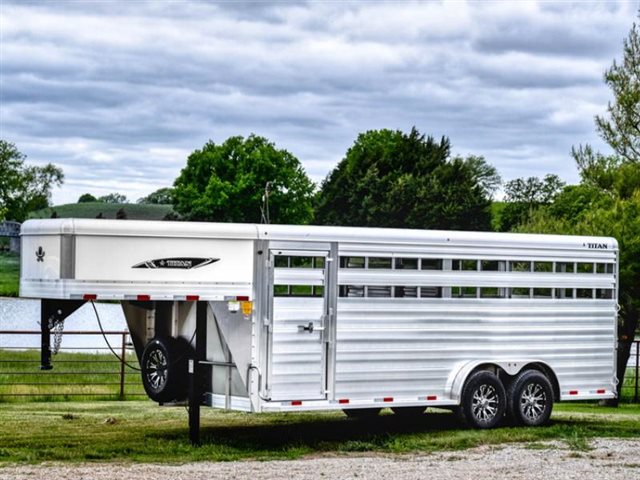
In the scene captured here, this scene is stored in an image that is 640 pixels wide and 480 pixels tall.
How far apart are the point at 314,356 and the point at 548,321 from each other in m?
4.09

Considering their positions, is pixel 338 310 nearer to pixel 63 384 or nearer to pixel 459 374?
pixel 459 374

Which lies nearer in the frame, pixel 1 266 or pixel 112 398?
pixel 112 398

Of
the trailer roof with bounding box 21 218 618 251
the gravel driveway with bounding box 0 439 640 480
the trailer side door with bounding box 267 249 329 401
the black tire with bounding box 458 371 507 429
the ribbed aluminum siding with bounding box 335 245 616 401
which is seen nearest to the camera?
the gravel driveway with bounding box 0 439 640 480

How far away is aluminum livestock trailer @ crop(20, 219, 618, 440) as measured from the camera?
1341cm

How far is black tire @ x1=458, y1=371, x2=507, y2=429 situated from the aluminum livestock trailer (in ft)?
0.08

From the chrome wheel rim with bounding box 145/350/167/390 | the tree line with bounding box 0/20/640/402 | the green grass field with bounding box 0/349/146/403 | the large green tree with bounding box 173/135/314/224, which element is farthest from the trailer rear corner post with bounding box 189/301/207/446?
the large green tree with bounding box 173/135/314/224

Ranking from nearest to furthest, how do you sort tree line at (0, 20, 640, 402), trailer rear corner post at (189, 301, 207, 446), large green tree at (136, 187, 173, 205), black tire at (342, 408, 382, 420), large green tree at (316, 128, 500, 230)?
1. trailer rear corner post at (189, 301, 207, 446)
2. black tire at (342, 408, 382, 420)
3. tree line at (0, 20, 640, 402)
4. large green tree at (316, 128, 500, 230)
5. large green tree at (136, 187, 173, 205)

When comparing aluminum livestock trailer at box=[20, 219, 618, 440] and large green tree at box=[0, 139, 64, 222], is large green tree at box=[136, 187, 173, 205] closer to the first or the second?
large green tree at box=[0, 139, 64, 222]

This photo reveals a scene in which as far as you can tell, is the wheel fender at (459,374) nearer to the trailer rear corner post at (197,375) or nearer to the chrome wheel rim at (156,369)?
the trailer rear corner post at (197,375)

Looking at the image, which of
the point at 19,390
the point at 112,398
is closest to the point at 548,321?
the point at 112,398

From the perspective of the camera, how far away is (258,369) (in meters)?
13.8

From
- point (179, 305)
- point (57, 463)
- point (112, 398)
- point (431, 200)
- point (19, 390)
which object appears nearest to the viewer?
point (57, 463)

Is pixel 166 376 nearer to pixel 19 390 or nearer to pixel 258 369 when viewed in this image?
pixel 258 369

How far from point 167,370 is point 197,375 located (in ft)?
1.45
